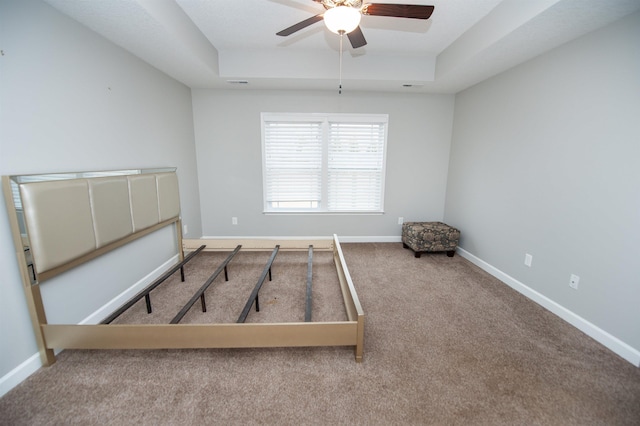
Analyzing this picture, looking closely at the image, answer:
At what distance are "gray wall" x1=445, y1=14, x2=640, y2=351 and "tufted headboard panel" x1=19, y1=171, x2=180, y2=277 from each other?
3736 mm

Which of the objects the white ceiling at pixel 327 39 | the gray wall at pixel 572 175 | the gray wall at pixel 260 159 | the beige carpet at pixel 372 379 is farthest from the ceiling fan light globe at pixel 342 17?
the beige carpet at pixel 372 379

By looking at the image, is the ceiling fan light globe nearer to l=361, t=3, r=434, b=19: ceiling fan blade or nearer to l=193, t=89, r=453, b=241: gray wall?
l=361, t=3, r=434, b=19: ceiling fan blade

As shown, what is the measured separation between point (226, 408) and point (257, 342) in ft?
1.11

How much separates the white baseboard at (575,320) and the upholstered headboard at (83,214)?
377 cm

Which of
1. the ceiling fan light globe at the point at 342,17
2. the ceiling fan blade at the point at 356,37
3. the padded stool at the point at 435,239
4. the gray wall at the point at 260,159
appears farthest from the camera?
the gray wall at the point at 260,159

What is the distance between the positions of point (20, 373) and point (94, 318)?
53 cm

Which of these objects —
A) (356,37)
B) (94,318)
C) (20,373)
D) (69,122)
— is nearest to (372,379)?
(20,373)

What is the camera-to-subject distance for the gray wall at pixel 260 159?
351 centimetres

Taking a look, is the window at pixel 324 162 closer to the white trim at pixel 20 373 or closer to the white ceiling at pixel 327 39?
the white ceiling at pixel 327 39

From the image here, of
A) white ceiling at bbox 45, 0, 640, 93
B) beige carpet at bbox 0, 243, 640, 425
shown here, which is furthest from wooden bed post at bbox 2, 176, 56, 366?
white ceiling at bbox 45, 0, 640, 93

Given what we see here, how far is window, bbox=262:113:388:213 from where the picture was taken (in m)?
3.62

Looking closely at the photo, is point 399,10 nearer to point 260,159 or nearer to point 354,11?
point 354,11

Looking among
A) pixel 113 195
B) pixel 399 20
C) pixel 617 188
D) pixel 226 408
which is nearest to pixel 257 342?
pixel 226 408

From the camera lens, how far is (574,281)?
201 centimetres
